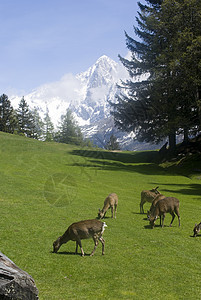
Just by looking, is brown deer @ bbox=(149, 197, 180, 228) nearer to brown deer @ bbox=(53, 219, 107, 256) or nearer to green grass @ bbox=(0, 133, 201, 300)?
green grass @ bbox=(0, 133, 201, 300)

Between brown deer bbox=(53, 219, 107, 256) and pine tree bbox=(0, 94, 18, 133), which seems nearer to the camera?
brown deer bbox=(53, 219, 107, 256)

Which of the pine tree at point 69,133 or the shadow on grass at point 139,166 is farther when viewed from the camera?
the pine tree at point 69,133

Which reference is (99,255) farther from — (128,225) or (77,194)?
(77,194)

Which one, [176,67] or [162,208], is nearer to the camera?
[162,208]

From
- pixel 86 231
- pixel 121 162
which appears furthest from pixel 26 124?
pixel 86 231

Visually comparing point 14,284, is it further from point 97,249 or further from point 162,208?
point 162,208

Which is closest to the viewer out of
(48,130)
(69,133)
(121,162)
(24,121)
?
(121,162)

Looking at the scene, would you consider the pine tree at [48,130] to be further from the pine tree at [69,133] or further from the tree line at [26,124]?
the pine tree at [69,133]

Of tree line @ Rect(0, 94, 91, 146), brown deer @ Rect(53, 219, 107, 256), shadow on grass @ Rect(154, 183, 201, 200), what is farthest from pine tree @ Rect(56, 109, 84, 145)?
brown deer @ Rect(53, 219, 107, 256)

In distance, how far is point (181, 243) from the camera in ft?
45.2

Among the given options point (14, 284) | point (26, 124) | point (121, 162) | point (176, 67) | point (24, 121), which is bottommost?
point (14, 284)

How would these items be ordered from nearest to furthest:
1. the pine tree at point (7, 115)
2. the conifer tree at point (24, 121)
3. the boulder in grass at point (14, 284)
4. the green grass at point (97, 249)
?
the boulder in grass at point (14, 284), the green grass at point (97, 249), the pine tree at point (7, 115), the conifer tree at point (24, 121)

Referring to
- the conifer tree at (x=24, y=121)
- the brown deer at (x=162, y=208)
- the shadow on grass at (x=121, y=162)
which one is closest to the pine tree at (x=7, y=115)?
the conifer tree at (x=24, y=121)

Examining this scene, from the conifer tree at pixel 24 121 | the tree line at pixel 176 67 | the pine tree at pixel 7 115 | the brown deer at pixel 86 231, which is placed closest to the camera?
the brown deer at pixel 86 231
